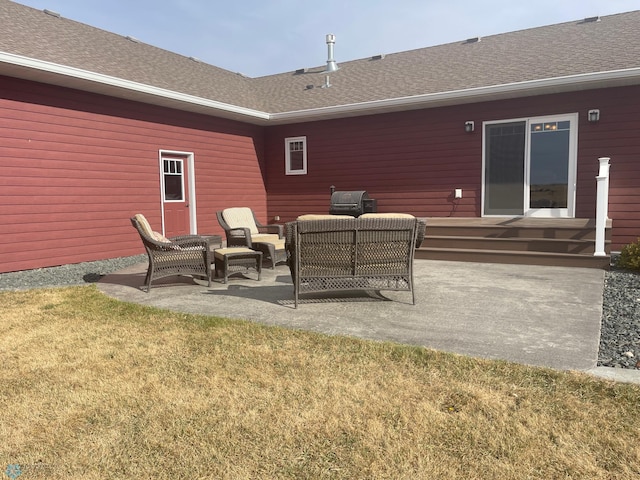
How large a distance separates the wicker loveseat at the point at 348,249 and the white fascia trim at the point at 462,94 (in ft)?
17.0

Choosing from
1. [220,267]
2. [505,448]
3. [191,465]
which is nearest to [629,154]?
[220,267]

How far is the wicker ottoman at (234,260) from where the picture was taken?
5.81 metres

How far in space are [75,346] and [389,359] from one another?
2388 millimetres

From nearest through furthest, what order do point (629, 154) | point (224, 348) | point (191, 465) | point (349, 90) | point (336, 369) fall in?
point (191, 465) < point (336, 369) < point (224, 348) < point (629, 154) < point (349, 90)

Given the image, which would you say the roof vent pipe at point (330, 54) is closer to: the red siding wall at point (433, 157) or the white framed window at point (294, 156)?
the red siding wall at point (433, 157)

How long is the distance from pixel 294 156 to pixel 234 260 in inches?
244

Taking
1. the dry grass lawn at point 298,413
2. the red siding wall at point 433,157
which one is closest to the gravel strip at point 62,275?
the dry grass lawn at point 298,413

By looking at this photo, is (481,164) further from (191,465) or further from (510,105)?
(191,465)

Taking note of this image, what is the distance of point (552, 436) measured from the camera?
6.78 feet

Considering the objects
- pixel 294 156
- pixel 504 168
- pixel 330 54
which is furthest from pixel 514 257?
pixel 330 54

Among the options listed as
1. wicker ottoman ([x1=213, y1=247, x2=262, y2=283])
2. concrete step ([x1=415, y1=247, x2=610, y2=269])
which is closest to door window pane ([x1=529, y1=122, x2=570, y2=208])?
concrete step ([x1=415, y1=247, x2=610, y2=269])

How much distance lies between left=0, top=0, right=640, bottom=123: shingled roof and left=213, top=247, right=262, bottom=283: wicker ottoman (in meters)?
3.97

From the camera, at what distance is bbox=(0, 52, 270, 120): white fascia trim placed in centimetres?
642

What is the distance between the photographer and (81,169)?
792 centimetres
